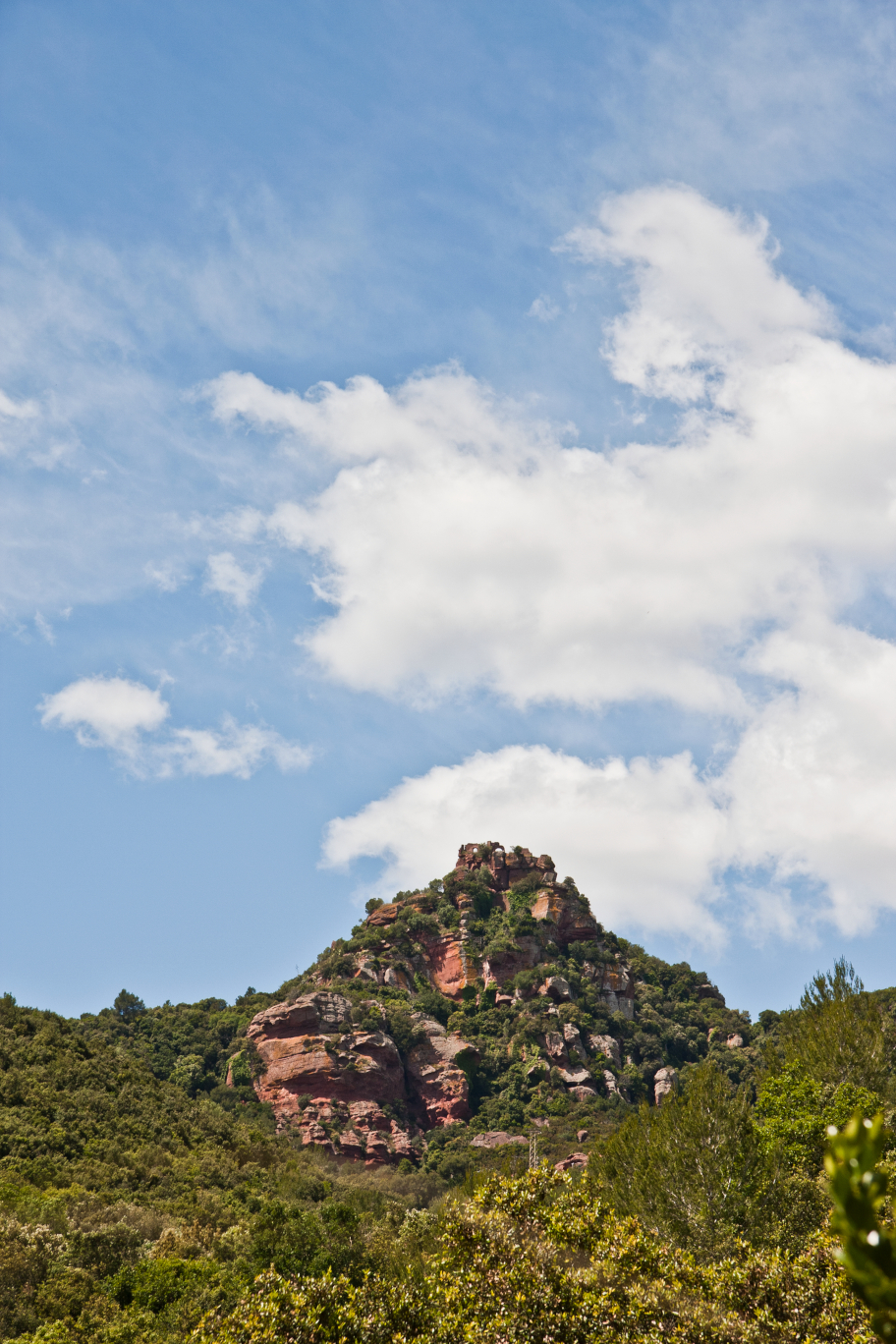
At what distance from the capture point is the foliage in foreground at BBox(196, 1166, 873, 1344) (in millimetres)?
17891

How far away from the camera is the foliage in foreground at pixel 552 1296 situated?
1789 cm

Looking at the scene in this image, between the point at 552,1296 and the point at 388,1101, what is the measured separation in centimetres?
8641

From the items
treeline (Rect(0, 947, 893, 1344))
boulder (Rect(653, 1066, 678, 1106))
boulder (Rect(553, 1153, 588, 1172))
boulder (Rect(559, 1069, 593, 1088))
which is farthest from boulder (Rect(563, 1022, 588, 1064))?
boulder (Rect(553, 1153, 588, 1172))

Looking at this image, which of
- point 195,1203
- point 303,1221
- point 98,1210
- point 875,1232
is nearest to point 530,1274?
point 875,1232

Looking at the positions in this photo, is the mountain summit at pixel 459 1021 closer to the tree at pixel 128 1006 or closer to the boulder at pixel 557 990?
the boulder at pixel 557 990

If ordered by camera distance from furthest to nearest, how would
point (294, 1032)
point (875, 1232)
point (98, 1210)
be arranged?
point (294, 1032) < point (98, 1210) < point (875, 1232)

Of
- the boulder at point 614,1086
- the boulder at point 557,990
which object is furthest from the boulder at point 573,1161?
the boulder at point 557,990

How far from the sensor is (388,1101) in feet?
317

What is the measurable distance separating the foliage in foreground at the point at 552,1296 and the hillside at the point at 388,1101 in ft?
6.64

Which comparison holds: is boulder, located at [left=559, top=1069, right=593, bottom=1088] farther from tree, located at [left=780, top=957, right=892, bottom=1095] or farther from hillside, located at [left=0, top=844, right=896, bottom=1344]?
tree, located at [left=780, top=957, right=892, bottom=1095]

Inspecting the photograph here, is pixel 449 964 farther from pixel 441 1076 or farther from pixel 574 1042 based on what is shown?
pixel 574 1042

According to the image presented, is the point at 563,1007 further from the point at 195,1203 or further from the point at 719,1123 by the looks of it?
the point at 719,1123

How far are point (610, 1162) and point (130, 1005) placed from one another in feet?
283

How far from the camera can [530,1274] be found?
18.8m
